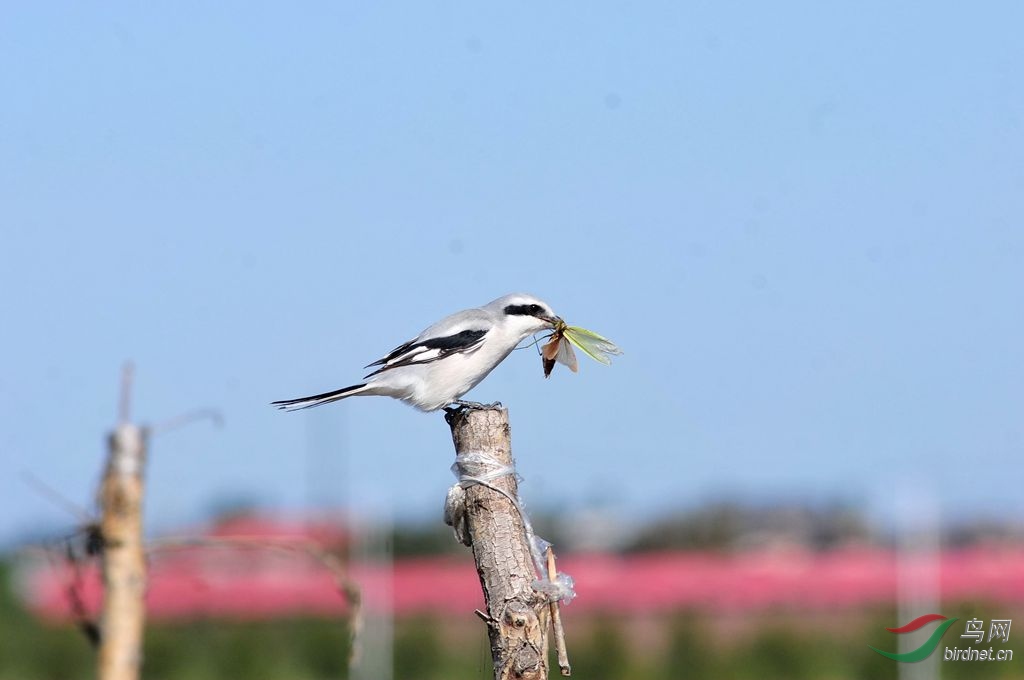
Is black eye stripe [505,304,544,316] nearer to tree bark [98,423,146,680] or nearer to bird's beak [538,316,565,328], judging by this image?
bird's beak [538,316,565,328]

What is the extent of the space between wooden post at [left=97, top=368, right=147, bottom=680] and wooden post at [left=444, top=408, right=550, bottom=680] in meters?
1.14

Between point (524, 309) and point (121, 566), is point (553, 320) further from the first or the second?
point (121, 566)

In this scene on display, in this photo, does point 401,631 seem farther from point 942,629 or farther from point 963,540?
point 963,540

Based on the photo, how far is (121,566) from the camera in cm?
458

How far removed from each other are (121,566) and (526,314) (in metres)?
1.64

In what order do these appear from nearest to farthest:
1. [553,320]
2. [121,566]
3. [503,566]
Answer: [503,566] → [121,566] → [553,320]

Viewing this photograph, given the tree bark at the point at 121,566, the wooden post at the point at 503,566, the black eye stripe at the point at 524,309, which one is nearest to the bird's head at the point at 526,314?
the black eye stripe at the point at 524,309

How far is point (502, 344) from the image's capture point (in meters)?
5.30

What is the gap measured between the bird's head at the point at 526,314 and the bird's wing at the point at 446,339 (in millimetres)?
82

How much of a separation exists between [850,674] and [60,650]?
6929 mm

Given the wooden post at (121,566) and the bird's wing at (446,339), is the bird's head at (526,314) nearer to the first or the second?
the bird's wing at (446,339)

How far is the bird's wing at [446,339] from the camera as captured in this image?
5.29 meters

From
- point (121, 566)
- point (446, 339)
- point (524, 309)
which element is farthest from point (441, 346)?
point (121, 566)

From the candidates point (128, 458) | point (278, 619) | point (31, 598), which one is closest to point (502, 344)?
point (128, 458)
